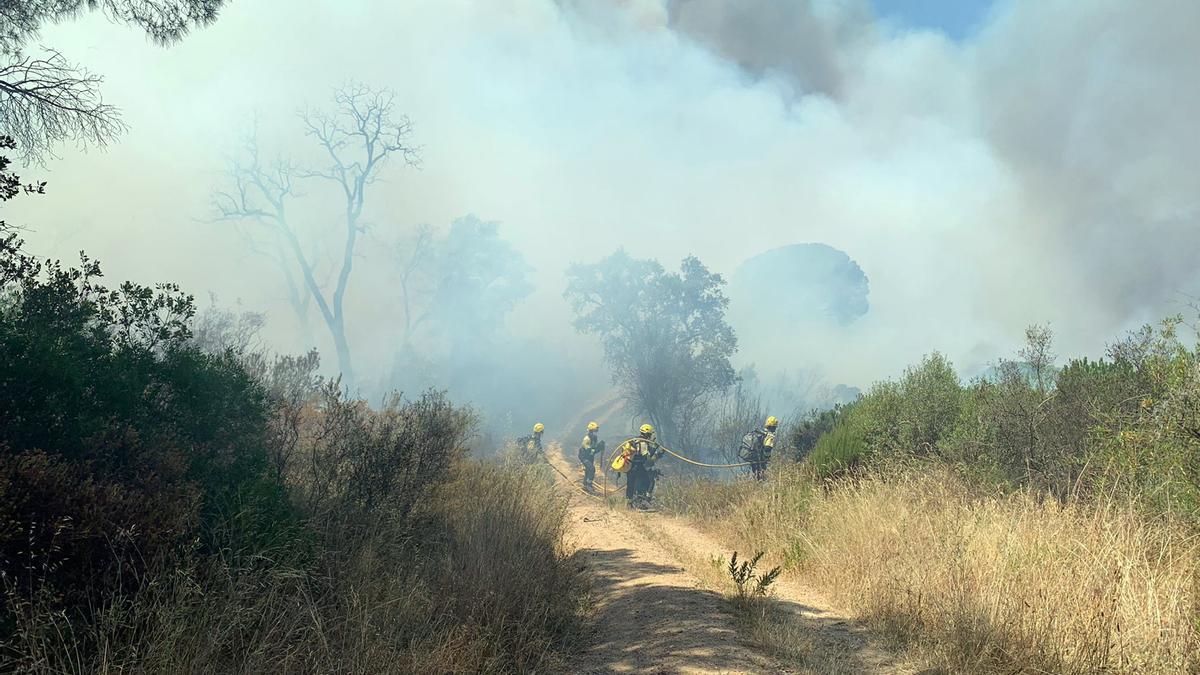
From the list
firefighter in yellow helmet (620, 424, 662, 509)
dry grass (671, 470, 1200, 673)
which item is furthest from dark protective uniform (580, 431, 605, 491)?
dry grass (671, 470, 1200, 673)

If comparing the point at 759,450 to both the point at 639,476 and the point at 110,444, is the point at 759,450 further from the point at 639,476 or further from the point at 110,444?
the point at 110,444

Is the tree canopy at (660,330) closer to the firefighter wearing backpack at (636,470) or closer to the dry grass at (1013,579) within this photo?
the firefighter wearing backpack at (636,470)

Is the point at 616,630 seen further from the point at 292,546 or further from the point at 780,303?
the point at 780,303

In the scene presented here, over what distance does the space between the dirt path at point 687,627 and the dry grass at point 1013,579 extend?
46 centimetres

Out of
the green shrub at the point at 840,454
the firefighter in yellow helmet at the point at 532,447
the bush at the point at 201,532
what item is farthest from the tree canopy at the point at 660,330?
the bush at the point at 201,532

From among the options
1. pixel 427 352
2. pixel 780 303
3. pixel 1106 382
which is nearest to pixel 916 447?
pixel 1106 382

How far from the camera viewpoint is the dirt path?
196 inches

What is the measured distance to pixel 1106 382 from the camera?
859cm

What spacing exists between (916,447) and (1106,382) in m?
2.92

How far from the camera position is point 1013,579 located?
510 centimetres

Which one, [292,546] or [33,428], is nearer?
[33,428]

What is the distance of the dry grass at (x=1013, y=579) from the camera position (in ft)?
13.4

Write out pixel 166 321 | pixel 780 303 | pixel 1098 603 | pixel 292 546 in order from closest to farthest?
pixel 1098 603
pixel 292 546
pixel 166 321
pixel 780 303

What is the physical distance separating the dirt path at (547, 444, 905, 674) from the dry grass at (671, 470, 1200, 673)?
0.46m
